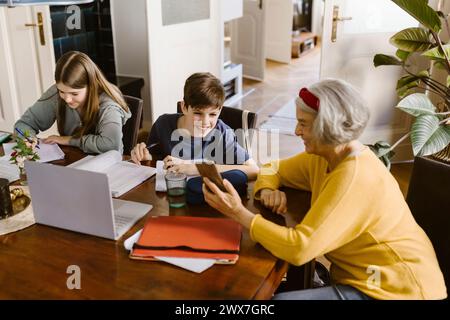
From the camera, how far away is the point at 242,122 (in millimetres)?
2080

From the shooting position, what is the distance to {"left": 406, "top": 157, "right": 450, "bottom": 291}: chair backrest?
1.48 metres

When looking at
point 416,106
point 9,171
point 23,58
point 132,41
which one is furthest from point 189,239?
point 132,41

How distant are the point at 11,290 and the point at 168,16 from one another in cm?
309

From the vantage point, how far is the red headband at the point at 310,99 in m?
1.29

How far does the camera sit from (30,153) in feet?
5.40

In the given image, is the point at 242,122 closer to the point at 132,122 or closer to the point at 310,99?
the point at 132,122

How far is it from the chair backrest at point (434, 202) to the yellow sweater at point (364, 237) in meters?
0.12

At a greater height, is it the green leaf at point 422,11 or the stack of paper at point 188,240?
the green leaf at point 422,11

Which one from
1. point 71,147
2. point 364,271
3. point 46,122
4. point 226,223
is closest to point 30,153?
point 71,147

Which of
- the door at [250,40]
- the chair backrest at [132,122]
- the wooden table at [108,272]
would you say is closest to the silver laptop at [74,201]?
the wooden table at [108,272]

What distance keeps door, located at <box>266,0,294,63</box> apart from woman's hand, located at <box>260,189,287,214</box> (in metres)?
6.04

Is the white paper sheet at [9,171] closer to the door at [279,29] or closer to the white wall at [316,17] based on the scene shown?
the door at [279,29]

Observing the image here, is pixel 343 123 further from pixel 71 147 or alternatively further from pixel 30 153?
pixel 71 147

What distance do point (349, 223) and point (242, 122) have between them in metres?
0.94
